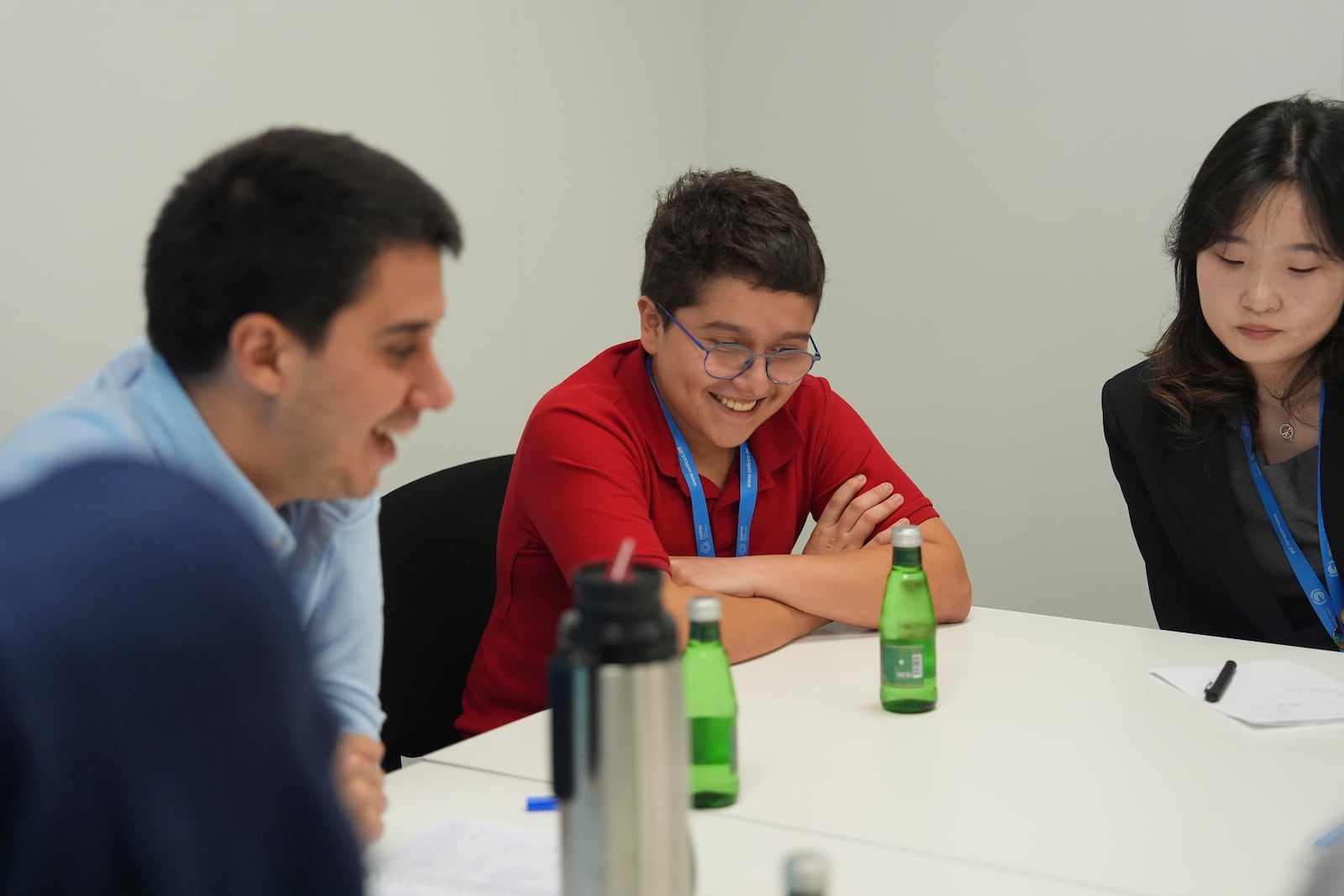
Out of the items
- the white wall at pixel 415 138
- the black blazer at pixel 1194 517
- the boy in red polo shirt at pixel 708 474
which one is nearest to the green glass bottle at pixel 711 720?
the boy in red polo shirt at pixel 708 474

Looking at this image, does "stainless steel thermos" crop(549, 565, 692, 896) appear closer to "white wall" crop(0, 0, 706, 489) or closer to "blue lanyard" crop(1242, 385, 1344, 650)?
"white wall" crop(0, 0, 706, 489)

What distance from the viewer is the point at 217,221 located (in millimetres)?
1221

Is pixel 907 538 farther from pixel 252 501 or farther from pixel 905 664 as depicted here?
pixel 252 501

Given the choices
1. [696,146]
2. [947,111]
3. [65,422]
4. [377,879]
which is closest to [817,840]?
[377,879]

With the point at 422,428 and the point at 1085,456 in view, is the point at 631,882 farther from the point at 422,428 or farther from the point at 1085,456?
the point at 1085,456

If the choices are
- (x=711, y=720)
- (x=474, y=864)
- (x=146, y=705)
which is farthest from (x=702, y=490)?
(x=146, y=705)

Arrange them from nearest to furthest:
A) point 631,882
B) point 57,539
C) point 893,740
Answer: point 57,539 → point 631,882 → point 893,740

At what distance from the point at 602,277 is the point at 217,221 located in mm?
2536

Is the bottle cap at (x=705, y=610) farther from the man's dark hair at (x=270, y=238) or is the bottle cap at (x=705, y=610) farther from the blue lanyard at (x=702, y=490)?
the blue lanyard at (x=702, y=490)

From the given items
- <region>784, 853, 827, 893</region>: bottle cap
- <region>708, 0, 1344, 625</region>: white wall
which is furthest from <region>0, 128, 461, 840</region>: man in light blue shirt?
<region>708, 0, 1344, 625</region>: white wall

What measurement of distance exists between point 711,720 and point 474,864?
0.31m

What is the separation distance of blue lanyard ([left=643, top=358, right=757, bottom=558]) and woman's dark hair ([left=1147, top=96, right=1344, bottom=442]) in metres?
0.85

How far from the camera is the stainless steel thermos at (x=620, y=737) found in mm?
753

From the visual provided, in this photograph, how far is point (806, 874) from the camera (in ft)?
2.37
